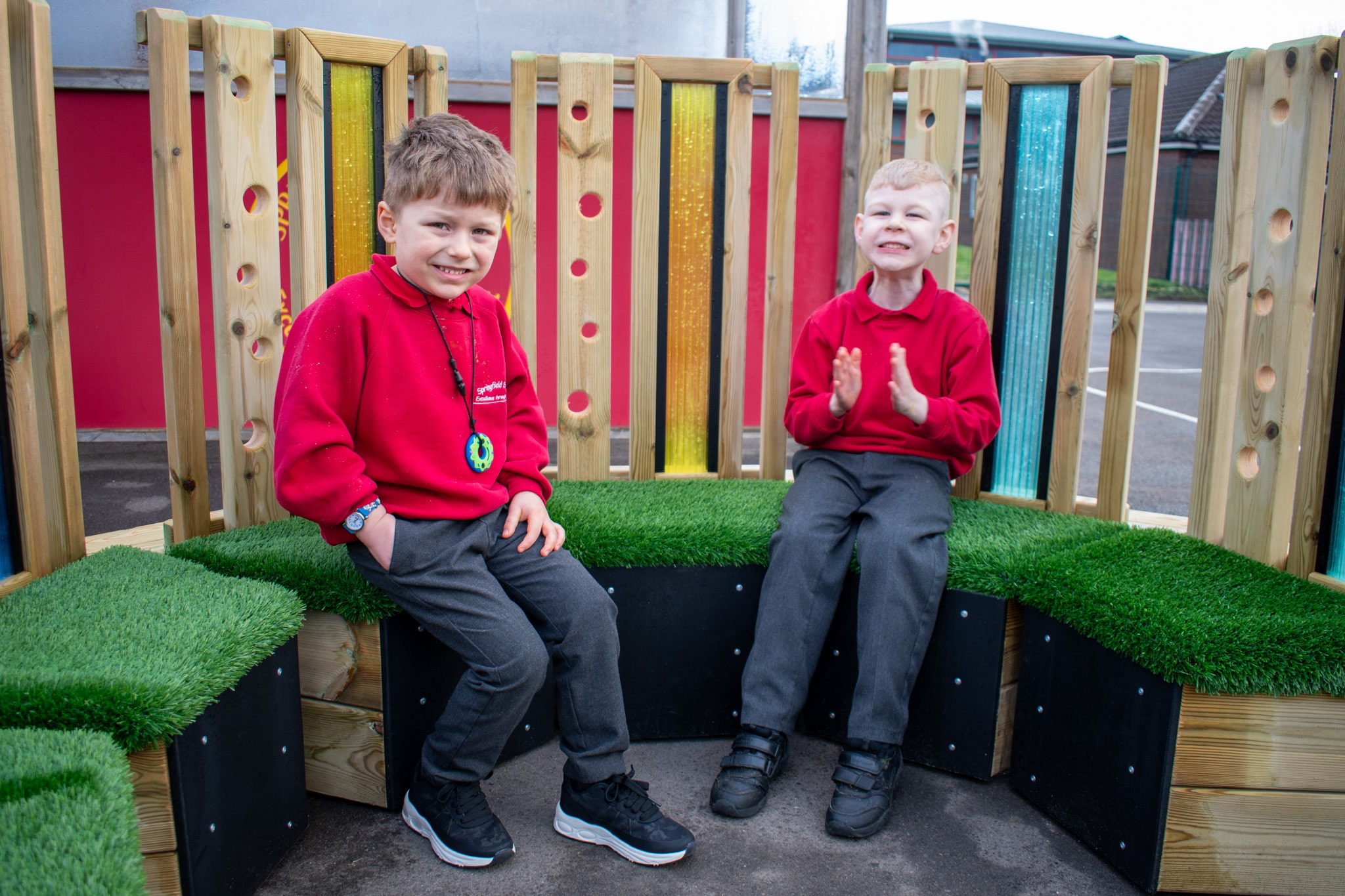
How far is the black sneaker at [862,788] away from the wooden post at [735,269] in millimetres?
1093

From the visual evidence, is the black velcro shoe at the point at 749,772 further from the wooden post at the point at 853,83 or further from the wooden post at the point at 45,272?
the wooden post at the point at 853,83

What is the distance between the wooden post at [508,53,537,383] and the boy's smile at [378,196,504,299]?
0.72 m

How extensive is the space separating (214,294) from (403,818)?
1.39 m

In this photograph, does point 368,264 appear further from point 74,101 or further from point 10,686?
point 74,101

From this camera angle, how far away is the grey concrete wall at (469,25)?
5062 mm

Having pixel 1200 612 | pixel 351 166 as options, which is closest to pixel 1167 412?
pixel 1200 612

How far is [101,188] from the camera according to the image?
5098 mm

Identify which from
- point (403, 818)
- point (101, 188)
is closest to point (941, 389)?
point (403, 818)

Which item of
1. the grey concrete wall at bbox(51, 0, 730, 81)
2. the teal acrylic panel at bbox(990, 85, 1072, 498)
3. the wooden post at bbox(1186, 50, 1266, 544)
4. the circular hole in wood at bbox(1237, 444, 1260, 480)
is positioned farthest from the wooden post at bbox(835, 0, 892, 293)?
the circular hole in wood at bbox(1237, 444, 1260, 480)

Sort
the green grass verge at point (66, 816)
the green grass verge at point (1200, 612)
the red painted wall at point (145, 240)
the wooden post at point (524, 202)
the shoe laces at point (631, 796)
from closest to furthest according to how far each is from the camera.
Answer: the green grass verge at point (66, 816) < the green grass verge at point (1200, 612) < the shoe laces at point (631, 796) < the wooden post at point (524, 202) < the red painted wall at point (145, 240)

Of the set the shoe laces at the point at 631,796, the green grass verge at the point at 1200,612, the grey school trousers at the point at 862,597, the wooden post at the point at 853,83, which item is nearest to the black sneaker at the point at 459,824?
the shoe laces at the point at 631,796

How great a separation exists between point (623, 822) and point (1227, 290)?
6.31 feet

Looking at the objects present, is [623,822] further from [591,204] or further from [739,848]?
[591,204]

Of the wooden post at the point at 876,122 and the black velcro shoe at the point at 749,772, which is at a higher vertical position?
the wooden post at the point at 876,122
